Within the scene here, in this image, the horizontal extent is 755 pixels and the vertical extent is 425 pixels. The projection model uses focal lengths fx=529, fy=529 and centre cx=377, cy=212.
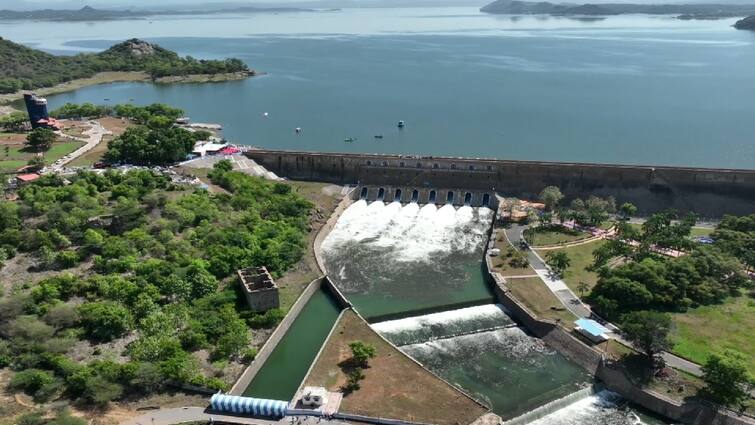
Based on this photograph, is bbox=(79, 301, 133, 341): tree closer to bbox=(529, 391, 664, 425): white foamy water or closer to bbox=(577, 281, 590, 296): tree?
bbox=(529, 391, 664, 425): white foamy water

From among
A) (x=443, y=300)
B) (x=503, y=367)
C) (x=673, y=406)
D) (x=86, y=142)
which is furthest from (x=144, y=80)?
(x=673, y=406)

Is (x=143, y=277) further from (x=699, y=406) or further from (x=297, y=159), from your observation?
(x=699, y=406)

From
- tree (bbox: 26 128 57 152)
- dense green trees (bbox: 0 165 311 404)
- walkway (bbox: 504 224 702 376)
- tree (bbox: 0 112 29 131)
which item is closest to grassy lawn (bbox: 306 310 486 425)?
dense green trees (bbox: 0 165 311 404)

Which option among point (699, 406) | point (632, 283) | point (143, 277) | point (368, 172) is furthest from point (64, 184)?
point (699, 406)

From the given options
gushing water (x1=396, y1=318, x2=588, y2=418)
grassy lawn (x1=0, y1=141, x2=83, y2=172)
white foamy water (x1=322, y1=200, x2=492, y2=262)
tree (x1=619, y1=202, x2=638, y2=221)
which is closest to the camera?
gushing water (x1=396, y1=318, x2=588, y2=418)

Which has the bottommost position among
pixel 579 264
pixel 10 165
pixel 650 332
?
pixel 579 264

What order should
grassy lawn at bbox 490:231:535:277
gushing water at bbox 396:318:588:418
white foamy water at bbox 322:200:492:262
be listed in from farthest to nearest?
1. white foamy water at bbox 322:200:492:262
2. grassy lawn at bbox 490:231:535:277
3. gushing water at bbox 396:318:588:418

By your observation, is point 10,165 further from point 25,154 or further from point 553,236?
point 553,236

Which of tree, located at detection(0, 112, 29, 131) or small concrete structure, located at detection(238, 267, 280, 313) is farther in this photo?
tree, located at detection(0, 112, 29, 131)
